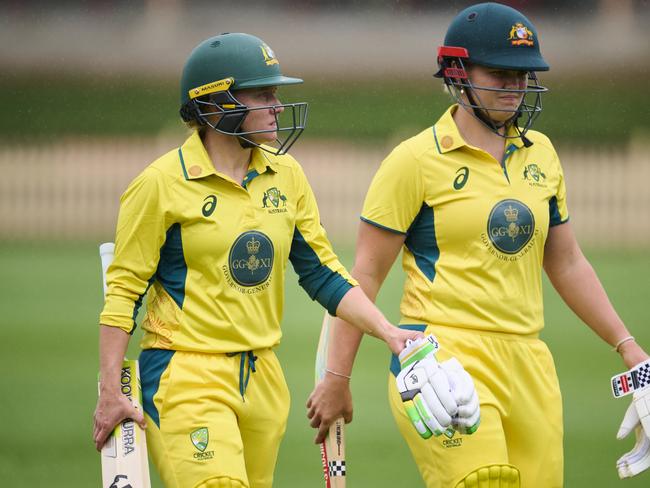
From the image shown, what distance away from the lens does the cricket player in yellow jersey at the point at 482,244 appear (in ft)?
10.7

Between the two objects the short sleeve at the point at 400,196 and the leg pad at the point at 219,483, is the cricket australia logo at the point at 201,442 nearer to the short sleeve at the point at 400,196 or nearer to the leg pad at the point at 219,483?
the leg pad at the point at 219,483

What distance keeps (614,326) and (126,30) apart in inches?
145

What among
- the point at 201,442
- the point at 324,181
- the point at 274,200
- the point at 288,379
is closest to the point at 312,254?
the point at 274,200

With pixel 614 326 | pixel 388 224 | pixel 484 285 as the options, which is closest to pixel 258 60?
pixel 388 224

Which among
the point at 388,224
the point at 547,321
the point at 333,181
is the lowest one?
the point at 547,321

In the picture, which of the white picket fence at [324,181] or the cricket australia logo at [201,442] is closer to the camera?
the cricket australia logo at [201,442]

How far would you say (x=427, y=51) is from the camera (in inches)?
251

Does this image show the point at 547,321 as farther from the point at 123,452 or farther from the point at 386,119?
the point at 123,452

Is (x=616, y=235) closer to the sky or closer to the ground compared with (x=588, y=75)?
closer to the ground

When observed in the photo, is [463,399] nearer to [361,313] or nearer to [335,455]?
[361,313]

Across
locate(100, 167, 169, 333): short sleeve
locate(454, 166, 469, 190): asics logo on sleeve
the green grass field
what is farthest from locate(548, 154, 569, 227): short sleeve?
the green grass field

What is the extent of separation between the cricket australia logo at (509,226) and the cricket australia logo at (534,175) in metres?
0.09

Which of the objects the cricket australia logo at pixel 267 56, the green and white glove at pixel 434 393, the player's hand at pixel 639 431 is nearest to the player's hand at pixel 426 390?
the green and white glove at pixel 434 393

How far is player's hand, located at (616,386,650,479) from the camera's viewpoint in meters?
3.37
